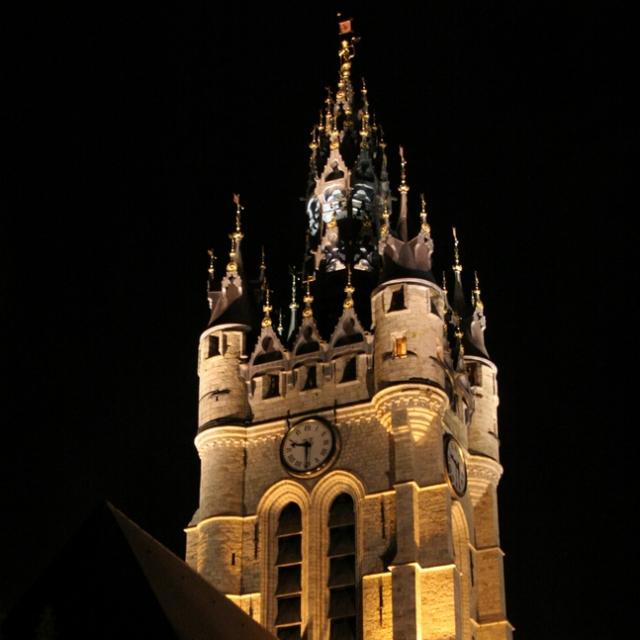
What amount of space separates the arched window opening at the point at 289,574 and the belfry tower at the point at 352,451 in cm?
4

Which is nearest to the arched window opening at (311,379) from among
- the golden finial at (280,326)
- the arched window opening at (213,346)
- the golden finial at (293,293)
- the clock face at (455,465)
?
the golden finial at (280,326)

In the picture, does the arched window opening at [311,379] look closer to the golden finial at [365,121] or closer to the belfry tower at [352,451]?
the belfry tower at [352,451]

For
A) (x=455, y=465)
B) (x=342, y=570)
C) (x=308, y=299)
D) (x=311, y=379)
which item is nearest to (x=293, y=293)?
(x=308, y=299)

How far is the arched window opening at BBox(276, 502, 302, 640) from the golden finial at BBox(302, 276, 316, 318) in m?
5.35

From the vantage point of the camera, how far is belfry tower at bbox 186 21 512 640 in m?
41.5

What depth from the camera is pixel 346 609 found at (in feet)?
137

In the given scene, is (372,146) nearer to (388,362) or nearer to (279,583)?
(388,362)

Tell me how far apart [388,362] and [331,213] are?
7.56 meters

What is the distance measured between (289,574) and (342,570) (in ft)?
4.54

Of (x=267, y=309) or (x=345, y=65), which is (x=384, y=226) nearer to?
(x=267, y=309)

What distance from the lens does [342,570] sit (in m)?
42.2

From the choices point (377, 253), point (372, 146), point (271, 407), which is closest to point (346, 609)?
point (271, 407)

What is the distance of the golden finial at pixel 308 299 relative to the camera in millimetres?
45906

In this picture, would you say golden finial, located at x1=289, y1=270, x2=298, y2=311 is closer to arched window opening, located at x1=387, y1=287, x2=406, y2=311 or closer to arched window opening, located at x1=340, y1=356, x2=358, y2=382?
arched window opening, located at x1=340, y1=356, x2=358, y2=382
